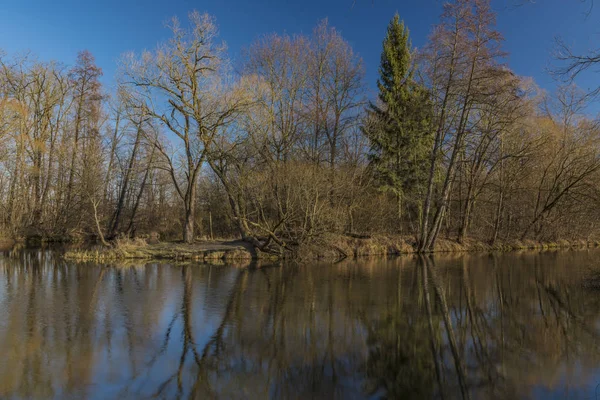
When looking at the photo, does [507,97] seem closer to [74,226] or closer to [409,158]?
[409,158]

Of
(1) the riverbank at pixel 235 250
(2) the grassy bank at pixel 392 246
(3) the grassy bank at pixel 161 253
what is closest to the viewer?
(3) the grassy bank at pixel 161 253

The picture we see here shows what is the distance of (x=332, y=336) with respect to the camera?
23.9ft

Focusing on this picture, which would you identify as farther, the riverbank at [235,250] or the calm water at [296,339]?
the riverbank at [235,250]

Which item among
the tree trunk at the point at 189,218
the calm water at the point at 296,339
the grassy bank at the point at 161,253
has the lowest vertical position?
the calm water at the point at 296,339

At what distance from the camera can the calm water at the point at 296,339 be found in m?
5.19

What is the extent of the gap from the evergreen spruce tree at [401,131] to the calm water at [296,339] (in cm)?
1314

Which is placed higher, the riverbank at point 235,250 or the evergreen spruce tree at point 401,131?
the evergreen spruce tree at point 401,131

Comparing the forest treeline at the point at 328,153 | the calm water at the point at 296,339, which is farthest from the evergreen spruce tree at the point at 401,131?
the calm water at the point at 296,339

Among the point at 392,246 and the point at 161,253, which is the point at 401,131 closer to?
the point at 392,246

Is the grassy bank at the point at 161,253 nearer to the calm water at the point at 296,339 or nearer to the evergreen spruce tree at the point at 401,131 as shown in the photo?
the calm water at the point at 296,339

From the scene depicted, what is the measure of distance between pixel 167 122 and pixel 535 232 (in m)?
26.6

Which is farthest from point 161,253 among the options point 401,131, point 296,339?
point 401,131

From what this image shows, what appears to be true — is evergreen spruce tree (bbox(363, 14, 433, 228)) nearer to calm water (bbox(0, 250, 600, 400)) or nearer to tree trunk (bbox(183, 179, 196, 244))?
tree trunk (bbox(183, 179, 196, 244))

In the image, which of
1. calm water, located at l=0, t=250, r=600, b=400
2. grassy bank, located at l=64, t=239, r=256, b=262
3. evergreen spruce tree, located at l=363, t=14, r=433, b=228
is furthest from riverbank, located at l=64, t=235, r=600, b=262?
calm water, located at l=0, t=250, r=600, b=400
